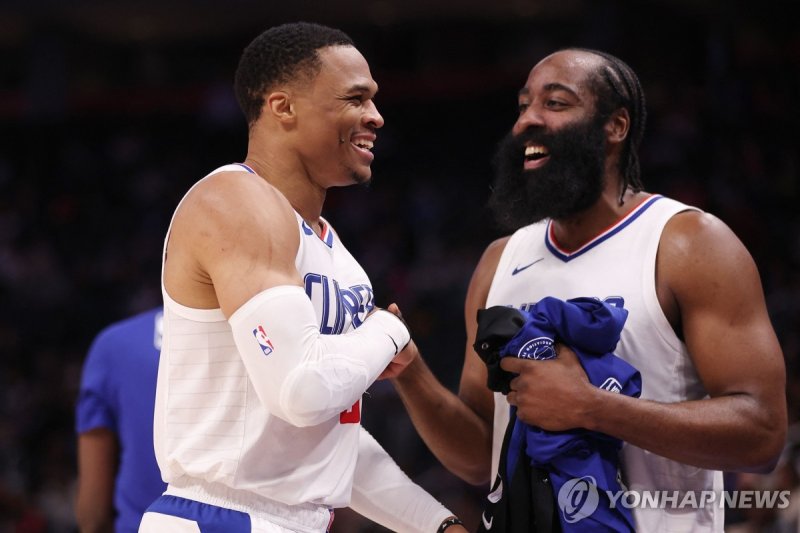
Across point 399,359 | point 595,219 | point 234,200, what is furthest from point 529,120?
point 234,200

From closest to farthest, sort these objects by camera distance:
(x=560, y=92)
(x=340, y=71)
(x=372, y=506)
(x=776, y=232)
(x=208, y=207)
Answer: (x=208, y=207) < (x=340, y=71) < (x=372, y=506) < (x=560, y=92) < (x=776, y=232)

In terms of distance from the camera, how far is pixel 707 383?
116 inches

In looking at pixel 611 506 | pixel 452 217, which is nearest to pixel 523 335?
pixel 611 506

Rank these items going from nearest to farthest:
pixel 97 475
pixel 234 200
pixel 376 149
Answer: pixel 234 200 → pixel 97 475 → pixel 376 149

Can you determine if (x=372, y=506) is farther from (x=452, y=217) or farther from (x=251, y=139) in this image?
(x=452, y=217)

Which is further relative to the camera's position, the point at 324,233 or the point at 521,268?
the point at 521,268

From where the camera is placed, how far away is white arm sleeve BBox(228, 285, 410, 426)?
2373 millimetres

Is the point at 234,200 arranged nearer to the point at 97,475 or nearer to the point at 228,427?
the point at 228,427

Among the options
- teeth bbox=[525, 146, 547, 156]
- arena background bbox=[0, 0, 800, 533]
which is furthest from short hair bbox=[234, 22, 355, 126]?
arena background bbox=[0, 0, 800, 533]

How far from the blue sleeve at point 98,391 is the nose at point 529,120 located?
70.4 inches

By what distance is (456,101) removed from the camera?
1297cm

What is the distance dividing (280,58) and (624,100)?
1166mm

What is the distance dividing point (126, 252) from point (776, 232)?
22.3 ft

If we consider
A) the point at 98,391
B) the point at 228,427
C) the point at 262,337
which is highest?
the point at 262,337
